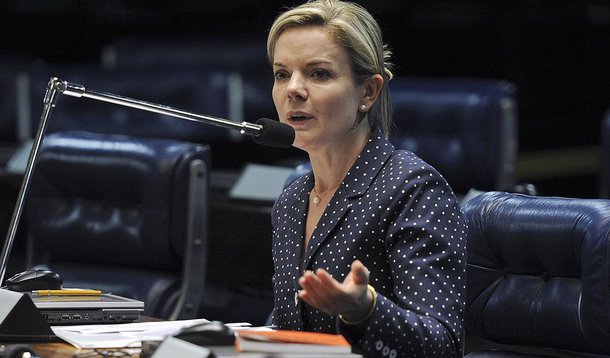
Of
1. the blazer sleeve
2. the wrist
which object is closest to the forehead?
the blazer sleeve

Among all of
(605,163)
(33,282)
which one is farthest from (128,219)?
(605,163)

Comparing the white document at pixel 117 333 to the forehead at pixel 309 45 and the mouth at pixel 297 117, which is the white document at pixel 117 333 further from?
the forehead at pixel 309 45

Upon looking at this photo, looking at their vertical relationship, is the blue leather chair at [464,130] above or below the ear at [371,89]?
below

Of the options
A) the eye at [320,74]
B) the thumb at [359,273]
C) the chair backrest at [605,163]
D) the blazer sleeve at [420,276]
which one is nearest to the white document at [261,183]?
the chair backrest at [605,163]

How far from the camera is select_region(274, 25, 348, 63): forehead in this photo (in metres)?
2.27

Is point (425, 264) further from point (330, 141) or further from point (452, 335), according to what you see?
point (330, 141)

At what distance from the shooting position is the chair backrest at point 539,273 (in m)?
2.15

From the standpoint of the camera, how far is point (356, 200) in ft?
7.35

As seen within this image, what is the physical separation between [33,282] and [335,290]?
0.86 m

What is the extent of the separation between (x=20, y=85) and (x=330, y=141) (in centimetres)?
360

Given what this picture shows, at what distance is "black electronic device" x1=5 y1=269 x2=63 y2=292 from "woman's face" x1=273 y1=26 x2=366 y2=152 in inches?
22.0

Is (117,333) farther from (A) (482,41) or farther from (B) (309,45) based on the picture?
(A) (482,41)

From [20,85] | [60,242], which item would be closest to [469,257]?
[60,242]

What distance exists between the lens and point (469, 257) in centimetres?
241
